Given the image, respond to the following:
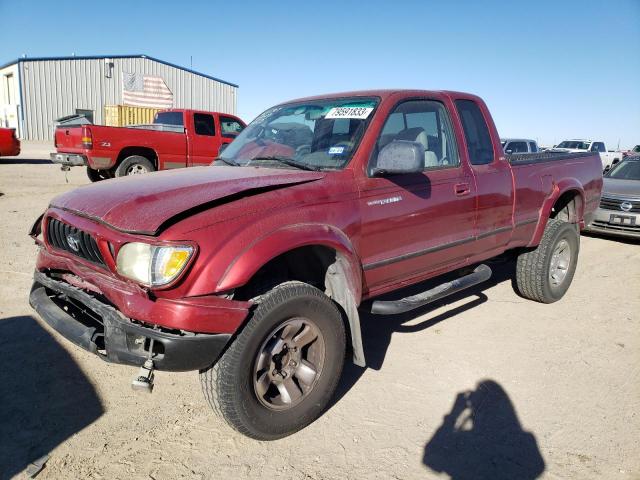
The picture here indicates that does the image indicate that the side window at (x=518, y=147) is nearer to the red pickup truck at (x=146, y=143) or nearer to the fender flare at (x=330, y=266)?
the red pickup truck at (x=146, y=143)

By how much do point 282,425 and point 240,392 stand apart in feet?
1.32

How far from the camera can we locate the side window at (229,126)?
485 inches

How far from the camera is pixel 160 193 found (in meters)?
2.69

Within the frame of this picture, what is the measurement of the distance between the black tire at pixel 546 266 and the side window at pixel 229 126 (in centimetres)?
889

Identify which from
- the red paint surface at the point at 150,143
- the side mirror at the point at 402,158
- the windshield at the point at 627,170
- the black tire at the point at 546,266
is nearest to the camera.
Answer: the side mirror at the point at 402,158

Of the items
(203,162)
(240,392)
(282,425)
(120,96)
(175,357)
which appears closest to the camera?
(175,357)

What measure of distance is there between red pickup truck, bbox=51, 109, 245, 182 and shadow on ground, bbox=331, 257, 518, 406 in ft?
21.2

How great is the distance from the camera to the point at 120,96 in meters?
33.0

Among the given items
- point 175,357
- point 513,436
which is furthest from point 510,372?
point 175,357

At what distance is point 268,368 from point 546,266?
3.42m

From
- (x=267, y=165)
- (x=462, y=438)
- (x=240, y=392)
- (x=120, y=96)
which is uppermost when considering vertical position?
(x=120, y=96)

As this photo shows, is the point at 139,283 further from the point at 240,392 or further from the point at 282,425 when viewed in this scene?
the point at 282,425

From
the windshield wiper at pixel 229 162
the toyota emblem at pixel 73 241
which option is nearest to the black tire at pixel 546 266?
the windshield wiper at pixel 229 162

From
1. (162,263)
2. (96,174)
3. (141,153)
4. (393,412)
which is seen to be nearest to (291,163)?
(162,263)
